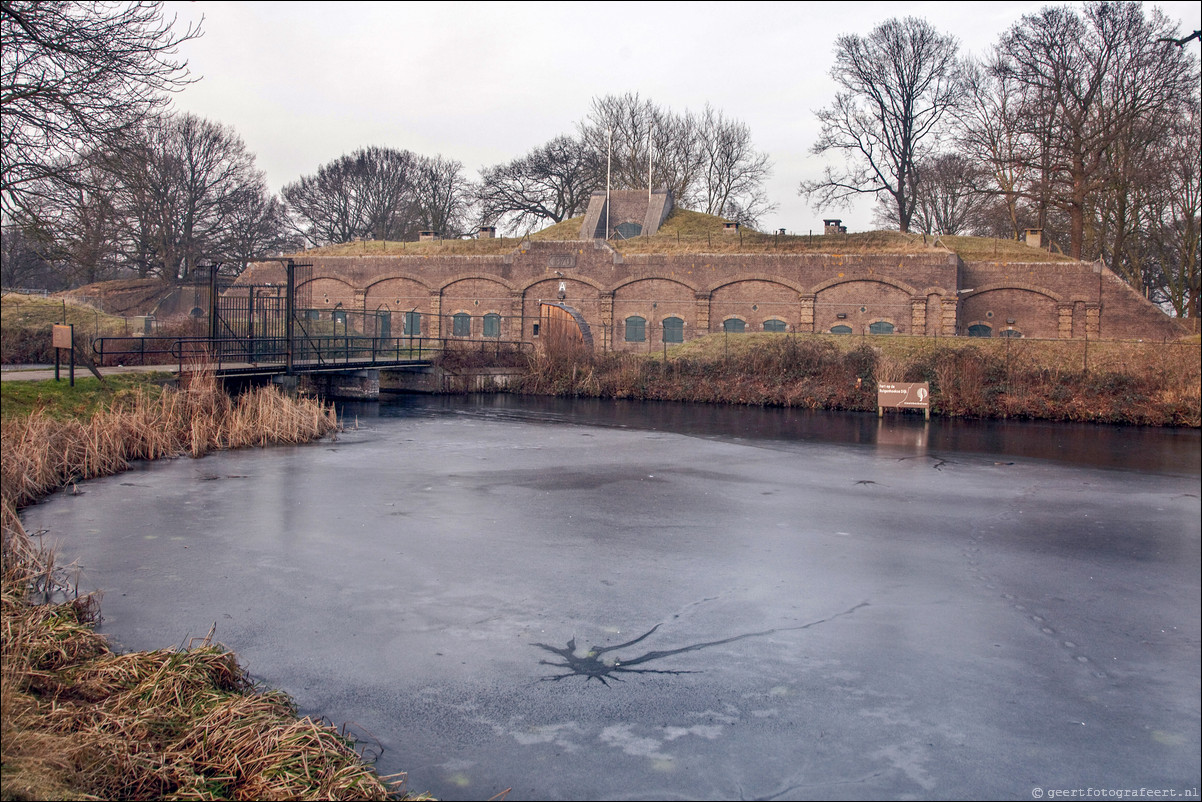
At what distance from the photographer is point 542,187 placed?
5356 centimetres

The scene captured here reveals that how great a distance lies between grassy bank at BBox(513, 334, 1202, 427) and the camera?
68.2ft

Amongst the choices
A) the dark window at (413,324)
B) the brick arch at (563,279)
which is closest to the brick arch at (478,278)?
the brick arch at (563,279)

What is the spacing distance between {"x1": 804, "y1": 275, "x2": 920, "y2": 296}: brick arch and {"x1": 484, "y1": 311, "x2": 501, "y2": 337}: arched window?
1384cm

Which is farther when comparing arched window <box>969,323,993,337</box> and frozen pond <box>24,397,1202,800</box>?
arched window <box>969,323,993,337</box>

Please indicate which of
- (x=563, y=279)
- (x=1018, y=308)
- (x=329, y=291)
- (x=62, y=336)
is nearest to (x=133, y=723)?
(x=62, y=336)

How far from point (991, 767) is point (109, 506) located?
9.64 metres

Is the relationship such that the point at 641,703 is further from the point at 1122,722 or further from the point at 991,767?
the point at 1122,722

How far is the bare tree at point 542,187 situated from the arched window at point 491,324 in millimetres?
15646

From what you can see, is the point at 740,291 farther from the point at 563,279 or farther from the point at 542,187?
the point at 542,187

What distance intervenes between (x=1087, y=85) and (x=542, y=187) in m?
31.0

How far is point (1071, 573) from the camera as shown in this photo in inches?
297

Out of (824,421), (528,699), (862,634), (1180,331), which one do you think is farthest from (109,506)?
(1180,331)

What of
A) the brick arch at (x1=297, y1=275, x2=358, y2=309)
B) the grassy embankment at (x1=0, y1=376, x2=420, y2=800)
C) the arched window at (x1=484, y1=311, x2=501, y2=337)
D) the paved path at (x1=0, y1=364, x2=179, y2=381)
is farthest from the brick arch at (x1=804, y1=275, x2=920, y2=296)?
the grassy embankment at (x1=0, y1=376, x2=420, y2=800)

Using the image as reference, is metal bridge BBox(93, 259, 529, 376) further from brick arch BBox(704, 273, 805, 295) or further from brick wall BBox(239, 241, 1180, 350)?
brick arch BBox(704, 273, 805, 295)
